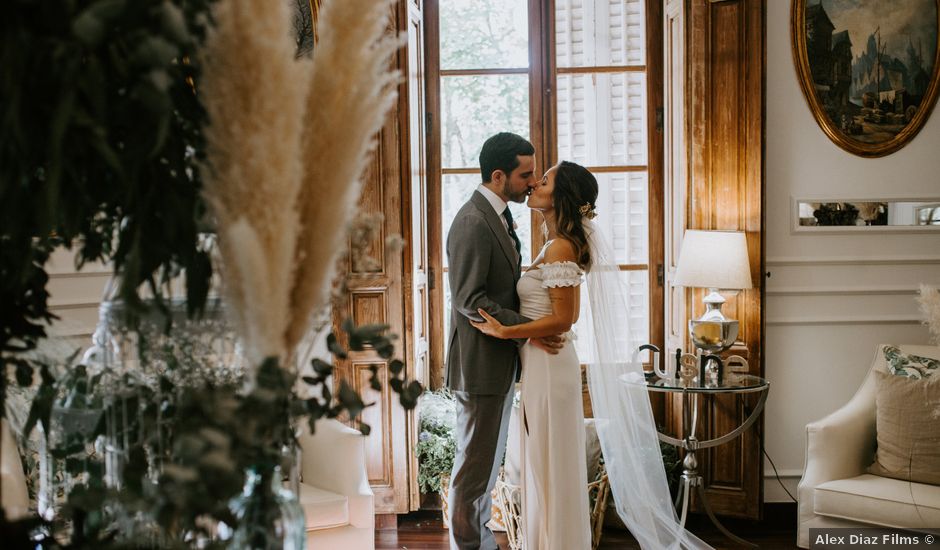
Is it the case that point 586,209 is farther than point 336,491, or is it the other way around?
point 586,209

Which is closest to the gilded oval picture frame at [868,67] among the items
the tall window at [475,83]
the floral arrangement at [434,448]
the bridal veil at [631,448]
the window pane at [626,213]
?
the window pane at [626,213]

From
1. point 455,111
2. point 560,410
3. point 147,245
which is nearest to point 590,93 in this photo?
point 455,111

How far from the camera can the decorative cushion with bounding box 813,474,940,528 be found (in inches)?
117

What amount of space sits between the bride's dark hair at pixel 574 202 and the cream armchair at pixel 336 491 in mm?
1131

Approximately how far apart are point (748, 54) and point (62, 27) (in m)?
3.59

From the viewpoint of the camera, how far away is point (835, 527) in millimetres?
3197

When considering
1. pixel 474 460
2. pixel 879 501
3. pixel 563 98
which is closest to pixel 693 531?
pixel 879 501

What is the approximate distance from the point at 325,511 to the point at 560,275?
48.6 inches

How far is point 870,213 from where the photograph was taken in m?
3.86

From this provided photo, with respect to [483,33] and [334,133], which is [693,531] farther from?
[334,133]

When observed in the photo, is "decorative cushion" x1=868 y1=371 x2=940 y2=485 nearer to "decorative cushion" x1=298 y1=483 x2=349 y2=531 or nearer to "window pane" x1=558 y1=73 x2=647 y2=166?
"window pane" x1=558 y1=73 x2=647 y2=166

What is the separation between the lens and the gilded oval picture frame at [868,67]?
12.5 feet

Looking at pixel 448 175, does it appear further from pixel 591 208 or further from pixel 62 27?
pixel 62 27

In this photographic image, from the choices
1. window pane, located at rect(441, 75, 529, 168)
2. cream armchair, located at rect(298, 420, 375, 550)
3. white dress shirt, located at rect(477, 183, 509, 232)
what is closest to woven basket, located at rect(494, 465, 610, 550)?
cream armchair, located at rect(298, 420, 375, 550)
